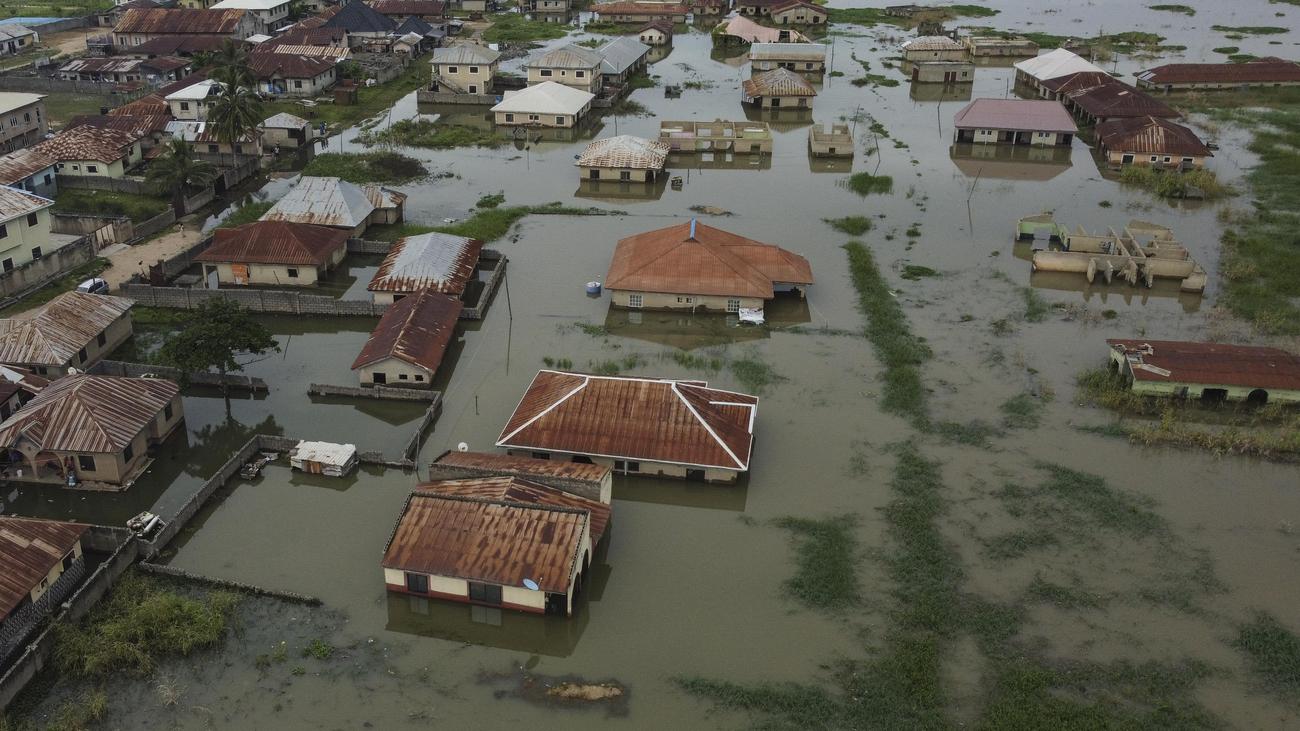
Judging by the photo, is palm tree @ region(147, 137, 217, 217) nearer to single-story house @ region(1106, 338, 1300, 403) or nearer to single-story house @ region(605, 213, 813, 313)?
single-story house @ region(605, 213, 813, 313)

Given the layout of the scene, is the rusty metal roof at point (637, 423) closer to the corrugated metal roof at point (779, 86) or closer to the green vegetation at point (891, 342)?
the green vegetation at point (891, 342)

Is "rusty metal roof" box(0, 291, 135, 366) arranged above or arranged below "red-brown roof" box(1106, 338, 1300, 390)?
above

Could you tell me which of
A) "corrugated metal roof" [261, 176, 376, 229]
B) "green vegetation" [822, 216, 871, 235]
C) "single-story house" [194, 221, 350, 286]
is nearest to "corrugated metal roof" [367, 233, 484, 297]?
"single-story house" [194, 221, 350, 286]

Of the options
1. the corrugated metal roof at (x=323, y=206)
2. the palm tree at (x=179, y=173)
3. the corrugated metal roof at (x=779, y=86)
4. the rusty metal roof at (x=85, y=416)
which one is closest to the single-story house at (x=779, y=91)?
the corrugated metal roof at (x=779, y=86)

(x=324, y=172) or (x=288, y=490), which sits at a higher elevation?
(x=324, y=172)

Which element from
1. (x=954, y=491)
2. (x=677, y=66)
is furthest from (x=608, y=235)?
(x=677, y=66)

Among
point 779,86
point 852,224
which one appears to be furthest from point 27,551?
point 779,86

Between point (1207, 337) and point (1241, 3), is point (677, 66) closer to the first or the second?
point (1207, 337)
